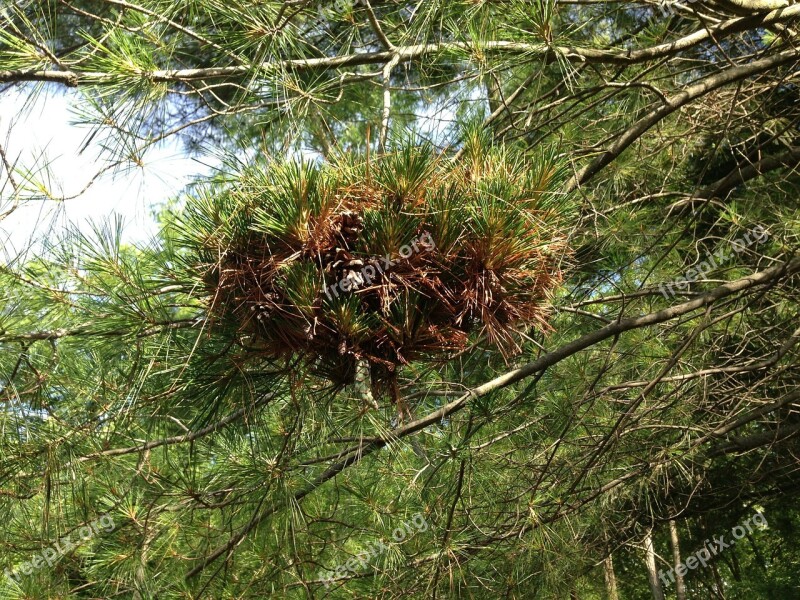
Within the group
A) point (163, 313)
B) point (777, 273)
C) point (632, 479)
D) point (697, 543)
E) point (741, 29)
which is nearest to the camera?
point (163, 313)

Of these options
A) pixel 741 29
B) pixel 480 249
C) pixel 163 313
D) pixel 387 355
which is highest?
pixel 741 29

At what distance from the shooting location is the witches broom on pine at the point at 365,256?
50.4 inches

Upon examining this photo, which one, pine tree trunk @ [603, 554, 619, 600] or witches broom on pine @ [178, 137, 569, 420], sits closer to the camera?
witches broom on pine @ [178, 137, 569, 420]

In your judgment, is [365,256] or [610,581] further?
[610,581]

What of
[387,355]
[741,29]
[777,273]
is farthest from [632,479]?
[387,355]

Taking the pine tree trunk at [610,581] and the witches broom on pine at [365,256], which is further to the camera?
the pine tree trunk at [610,581]

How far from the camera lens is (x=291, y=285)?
126 cm

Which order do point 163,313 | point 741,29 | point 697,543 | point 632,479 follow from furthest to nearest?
point 697,543
point 632,479
point 741,29
point 163,313

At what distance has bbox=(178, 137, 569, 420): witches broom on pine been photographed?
1.28 m

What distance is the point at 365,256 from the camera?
1.30 m

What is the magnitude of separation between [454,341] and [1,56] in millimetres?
1208

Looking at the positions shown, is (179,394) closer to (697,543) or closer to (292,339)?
(292,339)

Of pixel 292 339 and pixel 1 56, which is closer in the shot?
pixel 292 339

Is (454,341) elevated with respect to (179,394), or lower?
lower
